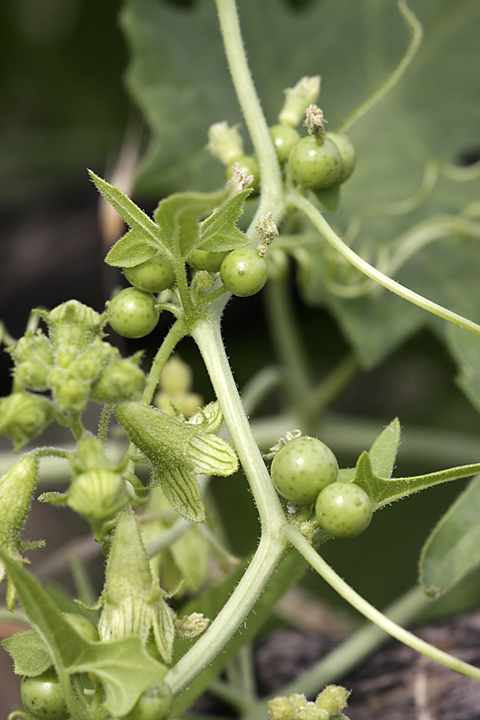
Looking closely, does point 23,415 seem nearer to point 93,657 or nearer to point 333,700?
point 93,657

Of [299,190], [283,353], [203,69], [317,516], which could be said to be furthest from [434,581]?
[203,69]

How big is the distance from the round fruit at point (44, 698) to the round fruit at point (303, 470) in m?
0.23

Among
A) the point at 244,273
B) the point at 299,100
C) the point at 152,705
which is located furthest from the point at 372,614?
the point at 299,100

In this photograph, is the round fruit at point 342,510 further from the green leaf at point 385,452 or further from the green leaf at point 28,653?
the green leaf at point 28,653

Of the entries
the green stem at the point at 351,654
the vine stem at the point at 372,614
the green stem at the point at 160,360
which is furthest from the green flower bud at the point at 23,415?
the green stem at the point at 351,654

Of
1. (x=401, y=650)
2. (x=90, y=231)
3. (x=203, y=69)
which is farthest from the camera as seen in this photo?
(x=90, y=231)

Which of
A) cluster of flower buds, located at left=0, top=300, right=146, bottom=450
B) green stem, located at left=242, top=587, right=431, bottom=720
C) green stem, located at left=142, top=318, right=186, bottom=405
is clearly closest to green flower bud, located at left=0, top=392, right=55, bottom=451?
cluster of flower buds, located at left=0, top=300, right=146, bottom=450

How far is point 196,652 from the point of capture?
0.52 meters

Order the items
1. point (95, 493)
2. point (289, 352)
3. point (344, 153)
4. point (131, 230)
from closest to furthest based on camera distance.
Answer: point (95, 493), point (131, 230), point (344, 153), point (289, 352)

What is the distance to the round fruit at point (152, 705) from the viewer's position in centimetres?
48

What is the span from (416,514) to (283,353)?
669 millimetres

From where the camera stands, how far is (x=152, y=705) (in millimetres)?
483

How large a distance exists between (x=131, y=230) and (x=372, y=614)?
0.35m

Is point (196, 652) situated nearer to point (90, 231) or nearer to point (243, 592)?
point (243, 592)
